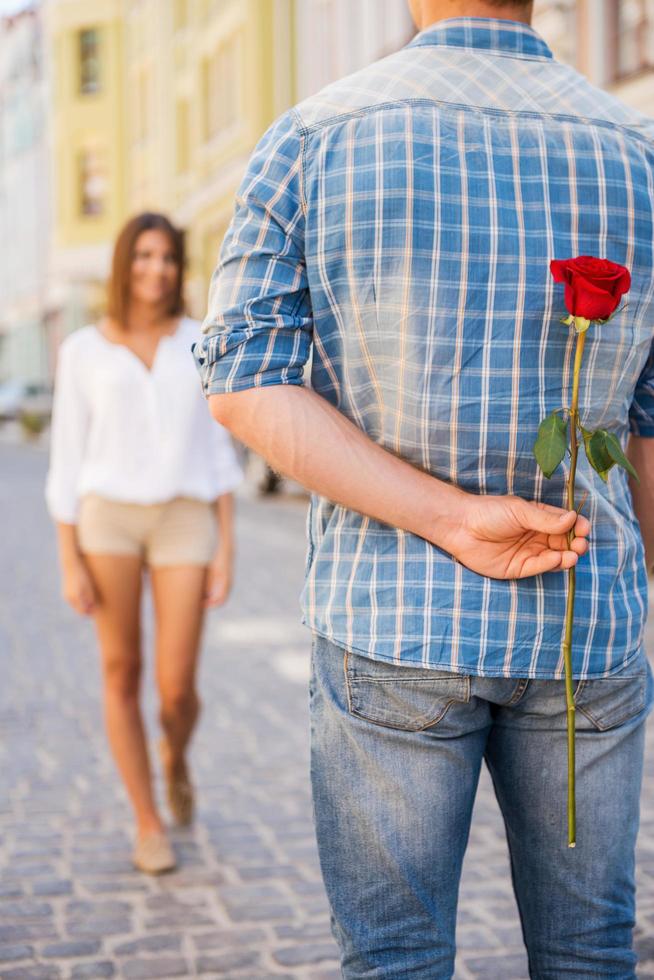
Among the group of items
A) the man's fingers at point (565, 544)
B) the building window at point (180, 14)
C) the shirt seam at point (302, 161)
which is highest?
the building window at point (180, 14)

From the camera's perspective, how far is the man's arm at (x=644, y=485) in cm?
201

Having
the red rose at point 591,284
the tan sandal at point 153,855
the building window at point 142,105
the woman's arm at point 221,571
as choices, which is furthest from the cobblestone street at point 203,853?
the building window at point 142,105

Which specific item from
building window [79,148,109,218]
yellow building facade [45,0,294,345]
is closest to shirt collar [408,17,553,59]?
yellow building facade [45,0,294,345]

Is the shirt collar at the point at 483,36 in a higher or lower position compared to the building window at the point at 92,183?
higher

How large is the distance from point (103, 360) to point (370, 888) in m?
2.73

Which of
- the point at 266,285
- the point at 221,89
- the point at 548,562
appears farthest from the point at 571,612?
the point at 221,89

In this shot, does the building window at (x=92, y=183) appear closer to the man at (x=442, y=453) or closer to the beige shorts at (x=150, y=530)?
the beige shorts at (x=150, y=530)

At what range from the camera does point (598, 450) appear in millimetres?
1711

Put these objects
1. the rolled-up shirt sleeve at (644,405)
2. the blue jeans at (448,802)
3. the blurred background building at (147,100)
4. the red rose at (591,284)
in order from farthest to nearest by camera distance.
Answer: the blurred background building at (147,100)
the rolled-up shirt sleeve at (644,405)
the blue jeans at (448,802)
the red rose at (591,284)

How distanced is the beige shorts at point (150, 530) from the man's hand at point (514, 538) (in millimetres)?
2548

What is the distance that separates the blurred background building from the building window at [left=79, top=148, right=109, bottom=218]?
4 cm

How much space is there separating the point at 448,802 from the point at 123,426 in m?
2.64

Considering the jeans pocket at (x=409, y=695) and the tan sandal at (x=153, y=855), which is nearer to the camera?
the jeans pocket at (x=409, y=695)

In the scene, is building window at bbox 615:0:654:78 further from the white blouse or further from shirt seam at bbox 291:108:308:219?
shirt seam at bbox 291:108:308:219
